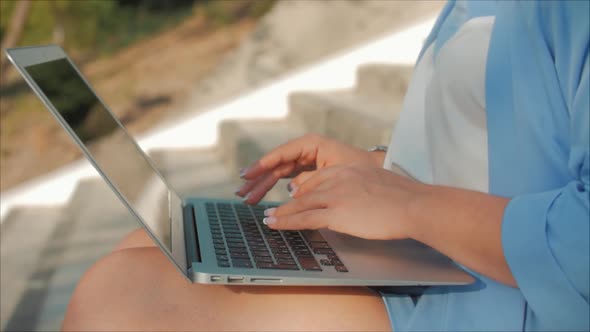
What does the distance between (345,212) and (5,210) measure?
2.20 m

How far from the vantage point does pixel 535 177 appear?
0.70 metres

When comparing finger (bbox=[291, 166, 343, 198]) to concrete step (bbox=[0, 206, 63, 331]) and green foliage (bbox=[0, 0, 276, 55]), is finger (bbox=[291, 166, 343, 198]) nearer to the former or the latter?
concrete step (bbox=[0, 206, 63, 331])

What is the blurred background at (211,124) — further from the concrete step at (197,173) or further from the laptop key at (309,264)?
the laptop key at (309,264)

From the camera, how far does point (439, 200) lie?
68 centimetres

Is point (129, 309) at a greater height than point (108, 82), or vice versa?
point (129, 309)

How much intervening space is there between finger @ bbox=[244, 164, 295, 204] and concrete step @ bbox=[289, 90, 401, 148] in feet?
3.04

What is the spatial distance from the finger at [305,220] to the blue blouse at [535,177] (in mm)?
136

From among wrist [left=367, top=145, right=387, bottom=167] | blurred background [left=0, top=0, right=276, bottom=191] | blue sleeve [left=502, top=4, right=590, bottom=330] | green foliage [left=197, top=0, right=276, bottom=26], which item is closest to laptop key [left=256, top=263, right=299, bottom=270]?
blue sleeve [left=502, top=4, right=590, bottom=330]

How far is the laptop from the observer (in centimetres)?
73

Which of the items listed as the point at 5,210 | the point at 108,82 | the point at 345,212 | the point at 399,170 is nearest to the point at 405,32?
the point at 5,210

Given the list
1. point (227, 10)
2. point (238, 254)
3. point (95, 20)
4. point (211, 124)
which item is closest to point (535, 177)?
point (238, 254)

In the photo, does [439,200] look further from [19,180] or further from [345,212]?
[19,180]

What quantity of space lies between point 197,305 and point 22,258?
5.24 ft

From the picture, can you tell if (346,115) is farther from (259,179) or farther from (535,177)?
(535,177)
